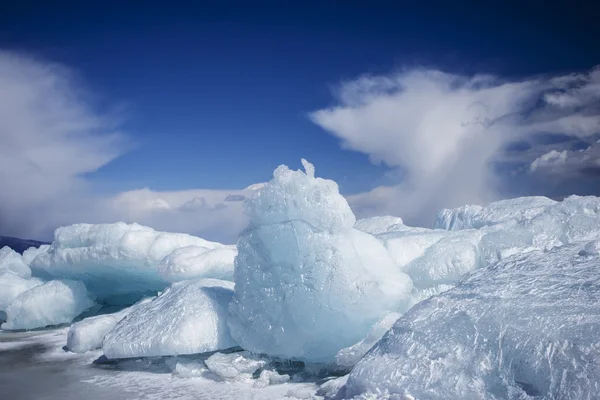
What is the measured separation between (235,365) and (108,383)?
1.67 metres

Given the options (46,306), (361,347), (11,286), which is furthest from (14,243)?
(361,347)

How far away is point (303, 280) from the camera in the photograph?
629 centimetres

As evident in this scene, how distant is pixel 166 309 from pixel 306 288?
240 centimetres

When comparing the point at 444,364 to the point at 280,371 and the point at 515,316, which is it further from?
the point at 280,371

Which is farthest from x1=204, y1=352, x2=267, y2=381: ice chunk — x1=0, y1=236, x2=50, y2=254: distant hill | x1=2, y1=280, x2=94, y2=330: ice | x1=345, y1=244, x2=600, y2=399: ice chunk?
x1=0, y1=236, x2=50, y2=254: distant hill

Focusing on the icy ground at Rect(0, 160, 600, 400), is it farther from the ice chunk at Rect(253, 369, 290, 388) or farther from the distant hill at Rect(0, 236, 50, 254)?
the distant hill at Rect(0, 236, 50, 254)

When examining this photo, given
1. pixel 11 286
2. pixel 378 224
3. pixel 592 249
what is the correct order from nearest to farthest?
pixel 592 249 < pixel 11 286 < pixel 378 224

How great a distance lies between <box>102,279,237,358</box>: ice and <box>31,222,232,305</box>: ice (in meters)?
2.61

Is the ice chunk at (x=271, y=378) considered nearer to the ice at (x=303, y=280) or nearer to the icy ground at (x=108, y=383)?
the icy ground at (x=108, y=383)

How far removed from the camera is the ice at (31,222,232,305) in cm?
1080

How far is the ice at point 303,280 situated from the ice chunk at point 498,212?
4953mm

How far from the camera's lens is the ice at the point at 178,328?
21.3 feet

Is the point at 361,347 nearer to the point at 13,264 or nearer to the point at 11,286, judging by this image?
the point at 11,286

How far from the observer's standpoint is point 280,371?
6.36m
